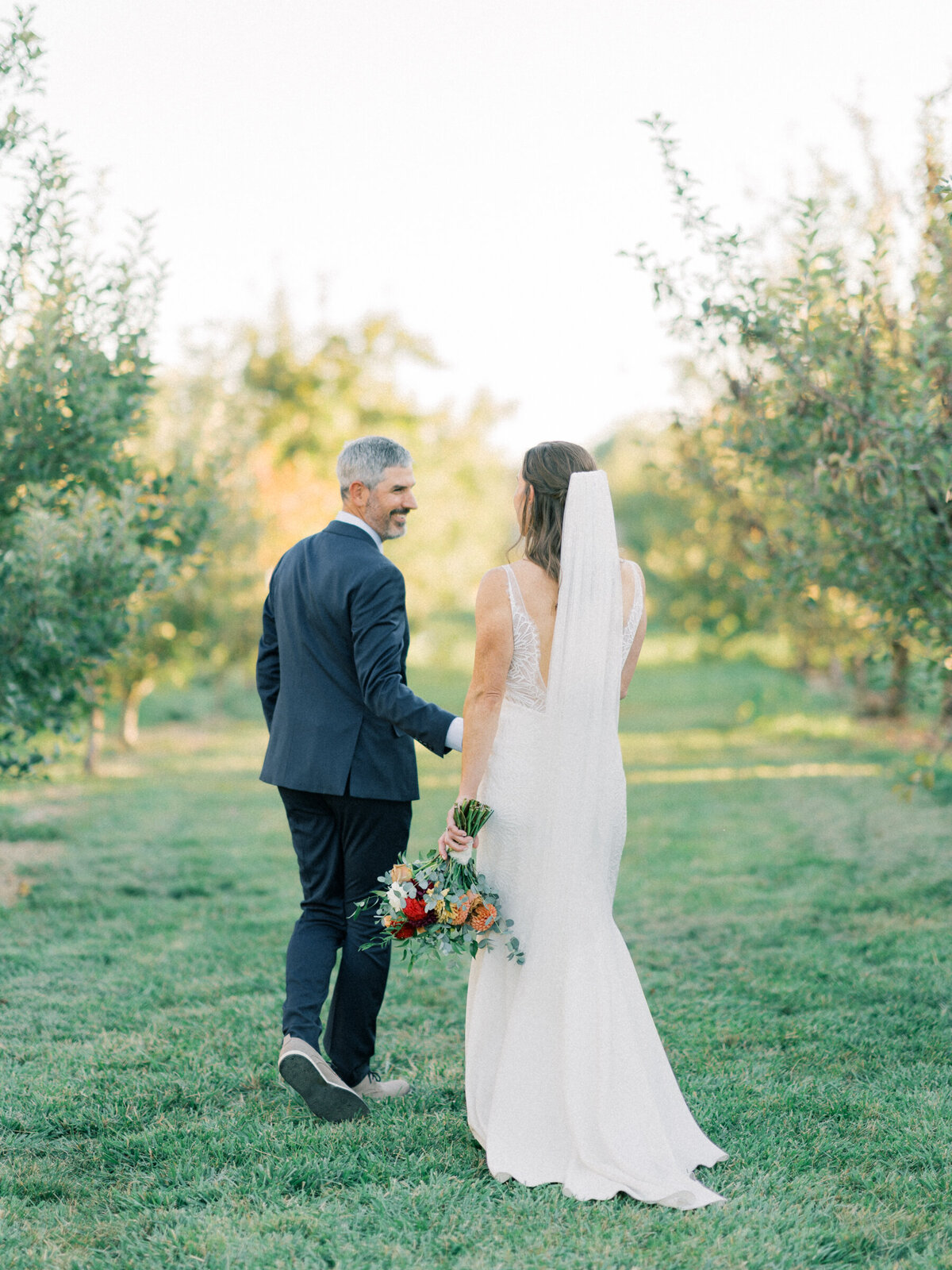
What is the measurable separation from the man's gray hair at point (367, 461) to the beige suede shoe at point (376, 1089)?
2.18m

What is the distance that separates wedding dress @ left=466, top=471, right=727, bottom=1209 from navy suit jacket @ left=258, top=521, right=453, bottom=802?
398mm

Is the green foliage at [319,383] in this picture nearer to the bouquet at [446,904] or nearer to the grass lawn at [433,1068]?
the grass lawn at [433,1068]

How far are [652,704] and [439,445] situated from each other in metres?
11.3

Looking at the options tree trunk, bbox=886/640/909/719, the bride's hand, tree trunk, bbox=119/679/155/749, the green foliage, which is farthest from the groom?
the green foliage

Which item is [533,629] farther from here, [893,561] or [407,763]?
[893,561]

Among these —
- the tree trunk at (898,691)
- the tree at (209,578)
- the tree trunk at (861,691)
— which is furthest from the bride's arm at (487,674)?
the tree trunk at (861,691)

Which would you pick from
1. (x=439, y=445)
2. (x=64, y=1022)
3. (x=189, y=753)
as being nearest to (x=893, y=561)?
(x=64, y=1022)

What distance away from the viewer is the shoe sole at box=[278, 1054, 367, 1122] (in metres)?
4.00

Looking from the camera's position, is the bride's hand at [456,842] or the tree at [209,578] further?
the tree at [209,578]

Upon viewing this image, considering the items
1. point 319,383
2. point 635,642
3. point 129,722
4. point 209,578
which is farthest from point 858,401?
point 319,383

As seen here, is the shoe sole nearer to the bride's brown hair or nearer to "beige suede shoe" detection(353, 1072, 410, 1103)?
"beige suede shoe" detection(353, 1072, 410, 1103)

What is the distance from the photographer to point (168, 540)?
7660mm

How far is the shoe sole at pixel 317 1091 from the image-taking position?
400 centimetres

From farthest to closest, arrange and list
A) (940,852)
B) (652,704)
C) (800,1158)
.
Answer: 1. (652,704)
2. (940,852)
3. (800,1158)
